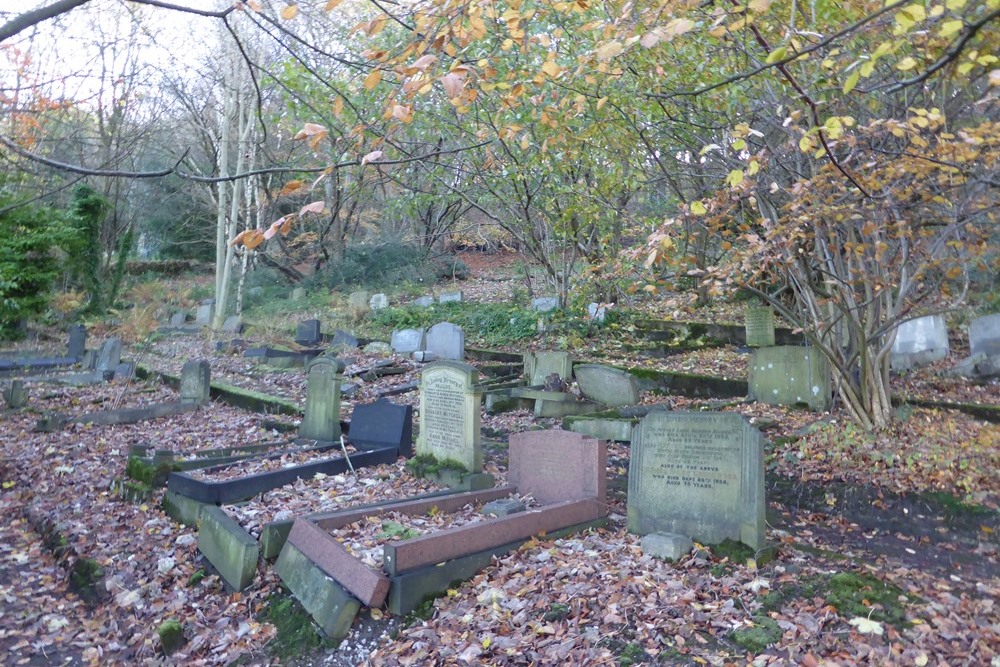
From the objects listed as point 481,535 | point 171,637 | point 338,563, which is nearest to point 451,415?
point 481,535

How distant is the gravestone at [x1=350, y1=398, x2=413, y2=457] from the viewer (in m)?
8.38

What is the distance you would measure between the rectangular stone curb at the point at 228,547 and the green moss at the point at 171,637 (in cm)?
49

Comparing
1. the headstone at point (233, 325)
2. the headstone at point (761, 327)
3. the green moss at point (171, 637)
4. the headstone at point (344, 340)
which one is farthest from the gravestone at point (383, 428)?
the headstone at point (233, 325)

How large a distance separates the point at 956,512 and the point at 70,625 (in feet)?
24.0

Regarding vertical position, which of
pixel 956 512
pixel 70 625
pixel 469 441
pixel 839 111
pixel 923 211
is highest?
pixel 839 111

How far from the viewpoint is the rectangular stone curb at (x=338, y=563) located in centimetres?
459

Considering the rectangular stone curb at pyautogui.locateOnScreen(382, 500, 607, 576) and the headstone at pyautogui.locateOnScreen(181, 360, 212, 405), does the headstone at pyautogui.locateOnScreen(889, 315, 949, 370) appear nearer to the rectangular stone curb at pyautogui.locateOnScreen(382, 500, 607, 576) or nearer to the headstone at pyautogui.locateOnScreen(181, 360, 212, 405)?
the rectangular stone curb at pyautogui.locateOnScreen(382, 500, 607, 576)

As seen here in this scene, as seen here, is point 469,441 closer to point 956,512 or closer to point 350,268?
point 956,512

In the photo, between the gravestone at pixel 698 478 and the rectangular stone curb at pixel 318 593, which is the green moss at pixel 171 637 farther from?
the gravestone at pixel 698 478

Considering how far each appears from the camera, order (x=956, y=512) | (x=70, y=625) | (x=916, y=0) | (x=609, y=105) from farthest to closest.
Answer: (x=609, y=105) < (x=956, y=512) < (x=916, y=0) < (x=70, y=625)

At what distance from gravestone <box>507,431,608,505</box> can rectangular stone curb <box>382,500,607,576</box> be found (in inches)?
9.0

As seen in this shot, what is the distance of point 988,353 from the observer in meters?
11.3

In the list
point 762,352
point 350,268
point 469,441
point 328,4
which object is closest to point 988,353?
point 762,352

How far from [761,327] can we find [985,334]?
Result: 356 cm
